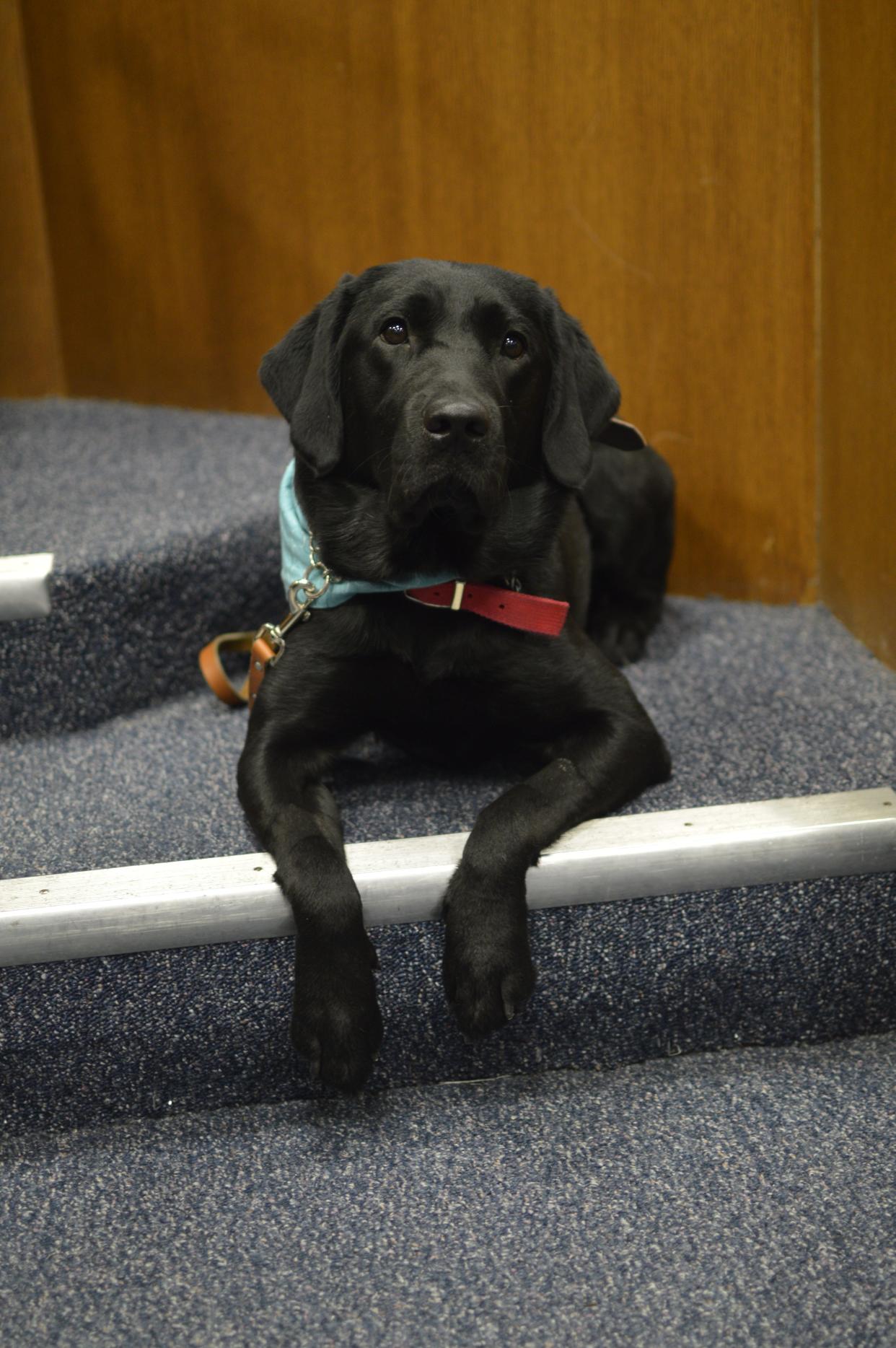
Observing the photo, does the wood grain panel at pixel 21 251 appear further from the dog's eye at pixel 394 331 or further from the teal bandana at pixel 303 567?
the dog's eye at pixel 394 331

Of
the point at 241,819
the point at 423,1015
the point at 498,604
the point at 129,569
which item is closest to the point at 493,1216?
the point at 423,1015

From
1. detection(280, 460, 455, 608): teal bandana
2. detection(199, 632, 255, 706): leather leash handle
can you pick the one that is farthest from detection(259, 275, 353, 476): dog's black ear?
detection(199, 632, 255, 706): leather leash handle

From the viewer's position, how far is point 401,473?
1.48 metres

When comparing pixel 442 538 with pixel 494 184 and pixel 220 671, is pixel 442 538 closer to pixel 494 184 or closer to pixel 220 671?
pixel 220 671

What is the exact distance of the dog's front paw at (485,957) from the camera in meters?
1.30

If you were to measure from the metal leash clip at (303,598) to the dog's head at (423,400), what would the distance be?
3cm

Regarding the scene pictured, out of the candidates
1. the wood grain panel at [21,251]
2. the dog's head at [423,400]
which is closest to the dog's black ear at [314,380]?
the dog's head at [423,400]

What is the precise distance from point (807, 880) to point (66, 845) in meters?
0.95

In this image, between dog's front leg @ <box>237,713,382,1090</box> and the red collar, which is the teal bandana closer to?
the red collar

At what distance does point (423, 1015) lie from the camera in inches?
55.6

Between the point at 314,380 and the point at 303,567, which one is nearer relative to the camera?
the point at 314,380

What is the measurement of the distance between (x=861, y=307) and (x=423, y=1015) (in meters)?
1.38

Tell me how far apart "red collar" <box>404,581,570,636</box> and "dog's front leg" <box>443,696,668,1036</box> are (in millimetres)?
172

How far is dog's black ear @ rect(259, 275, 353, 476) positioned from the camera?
A: 158 cm
